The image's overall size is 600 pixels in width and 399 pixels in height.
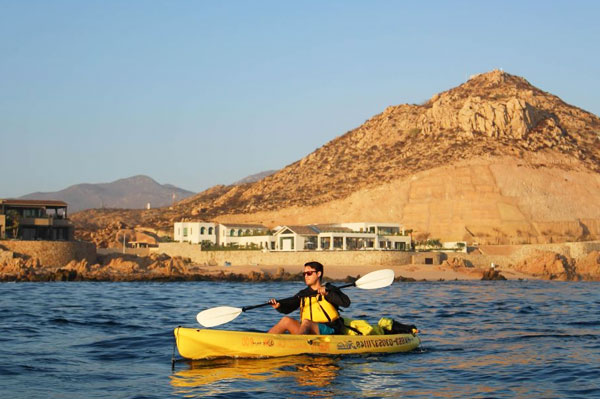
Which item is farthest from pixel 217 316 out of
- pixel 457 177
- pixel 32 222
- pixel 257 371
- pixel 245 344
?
pixel 457 177

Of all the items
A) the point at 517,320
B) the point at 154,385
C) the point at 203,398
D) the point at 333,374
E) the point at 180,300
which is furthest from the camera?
the point at 180,300

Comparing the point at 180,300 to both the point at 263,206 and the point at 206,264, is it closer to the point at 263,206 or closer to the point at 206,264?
the point at 206,264

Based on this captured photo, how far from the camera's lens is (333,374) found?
19.0 meters

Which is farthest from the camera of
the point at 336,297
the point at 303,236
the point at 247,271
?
the point at 303,236

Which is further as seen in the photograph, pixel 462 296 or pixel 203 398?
pixel 462 296

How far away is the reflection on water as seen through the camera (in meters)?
17.8

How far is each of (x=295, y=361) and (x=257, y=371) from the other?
132cm

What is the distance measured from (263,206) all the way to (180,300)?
88013 mm

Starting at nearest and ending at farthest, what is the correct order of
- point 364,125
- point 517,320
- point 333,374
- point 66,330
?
point 333,374 → point 66,330 → point 517,320 → point 364,125

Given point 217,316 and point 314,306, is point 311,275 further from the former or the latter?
point 217,316

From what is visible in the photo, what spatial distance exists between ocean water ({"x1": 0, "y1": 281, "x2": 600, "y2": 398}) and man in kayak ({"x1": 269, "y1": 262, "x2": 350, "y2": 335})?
789mm

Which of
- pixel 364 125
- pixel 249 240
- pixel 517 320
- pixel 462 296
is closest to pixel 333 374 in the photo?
pixel 517 320

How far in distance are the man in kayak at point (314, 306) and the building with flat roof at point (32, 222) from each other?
61.4m

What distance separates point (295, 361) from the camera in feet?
65.3
